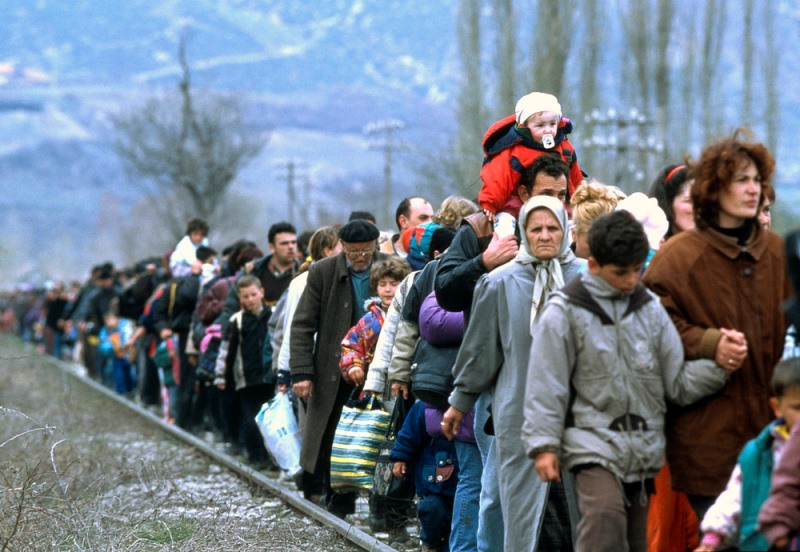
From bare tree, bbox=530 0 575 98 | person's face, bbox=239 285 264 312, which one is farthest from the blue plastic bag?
bare tree, bbox=530 0 575 98

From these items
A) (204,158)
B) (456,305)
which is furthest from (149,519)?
(204,158)

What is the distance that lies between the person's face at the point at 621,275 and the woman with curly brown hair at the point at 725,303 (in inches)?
6.9

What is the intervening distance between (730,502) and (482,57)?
37.1 m

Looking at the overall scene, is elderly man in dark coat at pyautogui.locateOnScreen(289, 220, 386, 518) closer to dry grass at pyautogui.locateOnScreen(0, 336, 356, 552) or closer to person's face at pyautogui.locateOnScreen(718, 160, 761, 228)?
dry grass at pyautogui.locateOnScreen(0, 336, 356, 552)

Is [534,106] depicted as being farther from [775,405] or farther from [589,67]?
[589,67]

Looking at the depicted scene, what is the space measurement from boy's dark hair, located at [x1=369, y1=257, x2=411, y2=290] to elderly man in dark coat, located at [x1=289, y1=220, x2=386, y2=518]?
545mm

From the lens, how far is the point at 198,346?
16.0 meters

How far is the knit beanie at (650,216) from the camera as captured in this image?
689 cm

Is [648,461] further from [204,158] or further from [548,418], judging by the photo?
[204,158]

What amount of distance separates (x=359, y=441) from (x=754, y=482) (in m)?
4.33

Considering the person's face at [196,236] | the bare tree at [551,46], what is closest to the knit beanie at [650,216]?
the person's face at [196,236]

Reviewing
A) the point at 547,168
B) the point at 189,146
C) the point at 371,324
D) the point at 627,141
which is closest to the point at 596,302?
the point at 547,168

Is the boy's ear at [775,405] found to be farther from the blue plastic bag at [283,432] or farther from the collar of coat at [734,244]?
the blue plastic bag at [283,432]

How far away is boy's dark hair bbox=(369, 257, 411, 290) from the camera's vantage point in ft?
30.9
